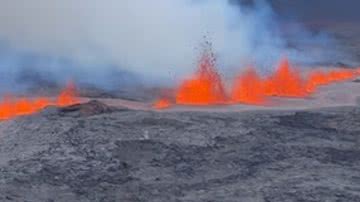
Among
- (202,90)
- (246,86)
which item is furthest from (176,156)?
(246,86)

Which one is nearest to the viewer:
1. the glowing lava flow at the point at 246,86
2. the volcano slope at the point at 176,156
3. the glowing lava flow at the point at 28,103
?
the volcano slope at the point at 176,156

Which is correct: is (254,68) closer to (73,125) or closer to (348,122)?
(348,122)

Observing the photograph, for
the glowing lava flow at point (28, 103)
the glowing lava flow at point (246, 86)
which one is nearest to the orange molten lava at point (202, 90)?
the glowing lava flow at point (246, 86)

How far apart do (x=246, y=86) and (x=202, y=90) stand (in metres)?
1.40

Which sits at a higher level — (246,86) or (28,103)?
(246,86)

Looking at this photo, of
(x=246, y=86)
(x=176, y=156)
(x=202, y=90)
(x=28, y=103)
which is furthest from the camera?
(x=246, y=86)

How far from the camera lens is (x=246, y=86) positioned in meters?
16.6

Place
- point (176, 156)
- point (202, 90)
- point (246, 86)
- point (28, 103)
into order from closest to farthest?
point (176, 156) → point (28, 103) → point (202, 90) → point (246, 86)

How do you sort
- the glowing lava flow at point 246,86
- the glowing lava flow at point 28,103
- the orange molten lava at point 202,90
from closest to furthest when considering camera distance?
the glowing lava flow at point 28,103
the orange molten lava at point 202,90
the glowing lava flow at point 246,86

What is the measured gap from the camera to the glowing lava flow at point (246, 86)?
14961 millimetres

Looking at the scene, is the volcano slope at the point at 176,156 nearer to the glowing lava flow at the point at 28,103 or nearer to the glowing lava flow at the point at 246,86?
the glowing lava flow at the point at 28,103

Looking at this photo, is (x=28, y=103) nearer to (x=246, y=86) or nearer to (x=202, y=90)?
(x=202, y=90)

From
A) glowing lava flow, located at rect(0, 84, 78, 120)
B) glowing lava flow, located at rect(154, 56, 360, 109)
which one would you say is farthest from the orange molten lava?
glowing lava flow, located at rect(0, 84, 78, 120)

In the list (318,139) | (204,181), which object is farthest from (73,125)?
(318,139)
